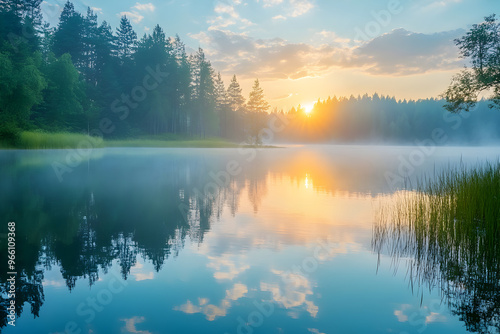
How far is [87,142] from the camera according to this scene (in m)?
57.1

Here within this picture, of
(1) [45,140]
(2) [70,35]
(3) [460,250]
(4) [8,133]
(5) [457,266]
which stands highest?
(2) [70,35]

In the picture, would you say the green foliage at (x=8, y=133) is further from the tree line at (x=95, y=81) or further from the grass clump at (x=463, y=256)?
the grass clump at (x=463, y=256)

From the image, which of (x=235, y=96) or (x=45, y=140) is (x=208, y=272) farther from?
(x=235, y=96)

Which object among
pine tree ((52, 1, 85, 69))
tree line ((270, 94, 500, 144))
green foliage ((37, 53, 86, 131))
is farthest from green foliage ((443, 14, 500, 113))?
tree line ((270, 94, 500, 144))

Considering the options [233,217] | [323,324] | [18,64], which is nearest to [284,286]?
[323,324]

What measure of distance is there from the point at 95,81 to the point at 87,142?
87.1 feet

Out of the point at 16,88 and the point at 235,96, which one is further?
the point at 235,96

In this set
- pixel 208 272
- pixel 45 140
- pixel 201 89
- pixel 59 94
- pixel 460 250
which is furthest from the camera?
pixel 201 89

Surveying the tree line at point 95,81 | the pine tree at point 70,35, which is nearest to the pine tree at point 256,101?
the tree line at point 95,81

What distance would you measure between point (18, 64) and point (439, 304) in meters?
58.4

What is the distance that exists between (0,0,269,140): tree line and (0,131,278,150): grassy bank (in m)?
2.22

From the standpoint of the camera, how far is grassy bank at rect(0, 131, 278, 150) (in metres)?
46.3

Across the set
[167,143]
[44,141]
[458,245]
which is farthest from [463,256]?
[167,143]

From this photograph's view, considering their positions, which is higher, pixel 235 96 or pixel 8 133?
pixel 235 96
